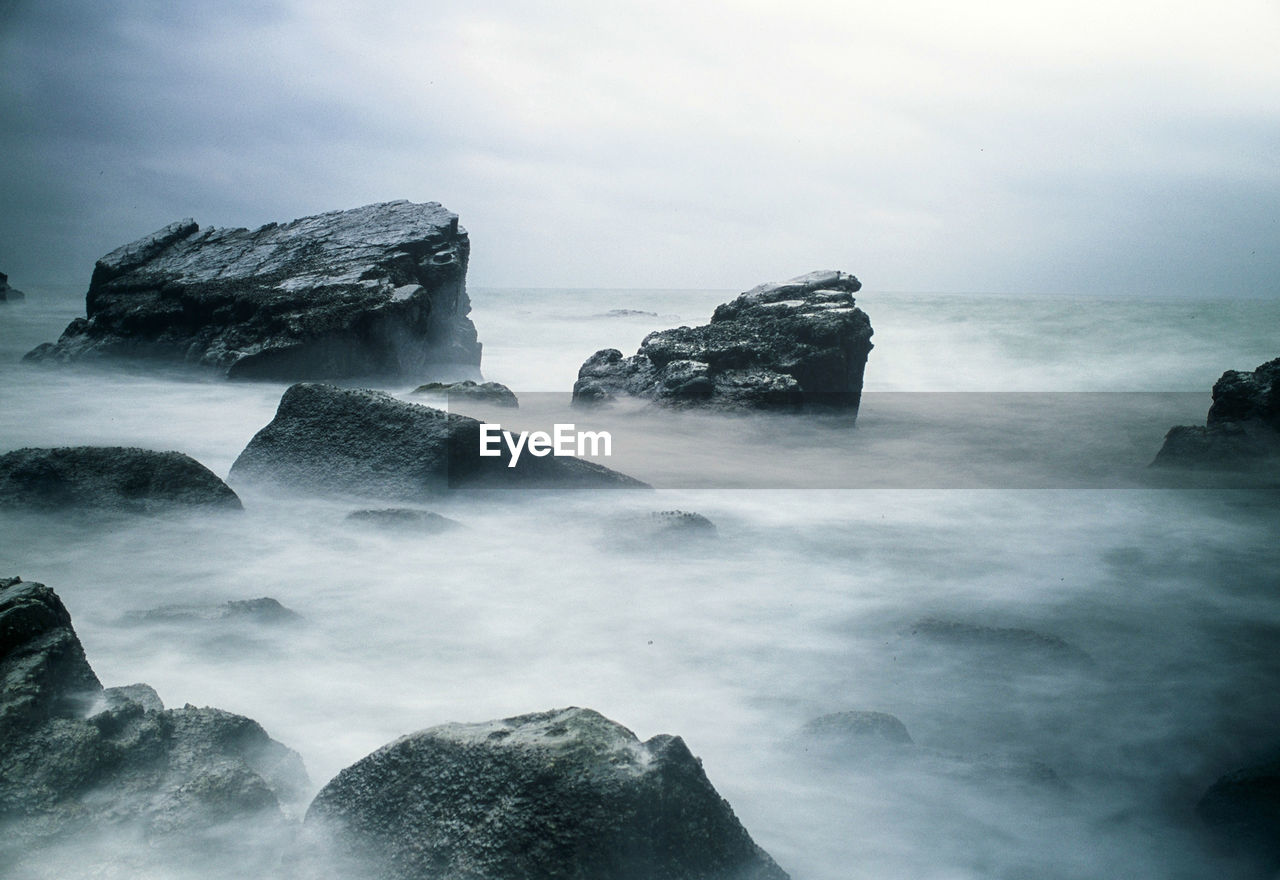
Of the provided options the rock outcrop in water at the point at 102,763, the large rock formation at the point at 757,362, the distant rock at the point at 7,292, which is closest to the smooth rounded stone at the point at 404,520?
the rock outcrop in water at the point at 102,763

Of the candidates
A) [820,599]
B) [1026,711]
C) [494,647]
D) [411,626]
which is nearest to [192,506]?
[411,626]

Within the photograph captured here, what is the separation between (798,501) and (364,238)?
10.3m

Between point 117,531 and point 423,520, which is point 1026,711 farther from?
point 117,531

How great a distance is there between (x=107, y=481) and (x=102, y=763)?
354cm

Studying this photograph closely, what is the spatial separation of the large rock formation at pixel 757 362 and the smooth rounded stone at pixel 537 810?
8.12 m

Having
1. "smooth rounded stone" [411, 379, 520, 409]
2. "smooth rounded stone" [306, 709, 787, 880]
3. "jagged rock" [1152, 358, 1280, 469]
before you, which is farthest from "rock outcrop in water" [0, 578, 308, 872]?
"smooth rounded stone" [411, 379, 520, 409]

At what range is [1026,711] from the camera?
362 centimetres

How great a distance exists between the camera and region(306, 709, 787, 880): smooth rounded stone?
7.09ft

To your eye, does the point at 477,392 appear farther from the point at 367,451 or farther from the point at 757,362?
the point at 367,451

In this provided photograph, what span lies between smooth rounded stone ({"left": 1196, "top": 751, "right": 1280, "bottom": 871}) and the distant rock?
35.4 metres

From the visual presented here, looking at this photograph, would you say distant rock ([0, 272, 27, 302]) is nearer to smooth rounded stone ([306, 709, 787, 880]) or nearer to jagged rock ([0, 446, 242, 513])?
jagged rock ([0, 446, 242, 513])

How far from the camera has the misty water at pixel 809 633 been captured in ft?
9.80

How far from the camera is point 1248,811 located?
287 cm

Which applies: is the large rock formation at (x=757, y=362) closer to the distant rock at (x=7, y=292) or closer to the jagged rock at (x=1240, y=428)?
the jagged rock at (x=1240, y=428)
